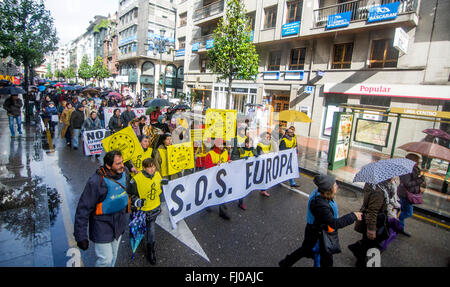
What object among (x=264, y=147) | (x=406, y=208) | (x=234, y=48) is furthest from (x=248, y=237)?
(x=234, y=48)

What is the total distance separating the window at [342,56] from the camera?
15.6 m

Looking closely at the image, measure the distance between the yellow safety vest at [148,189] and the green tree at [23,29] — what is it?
47.6ft

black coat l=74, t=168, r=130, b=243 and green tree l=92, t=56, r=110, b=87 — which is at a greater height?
green tree l=92, t=56, r=110, b=87

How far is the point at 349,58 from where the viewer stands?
51.2ft

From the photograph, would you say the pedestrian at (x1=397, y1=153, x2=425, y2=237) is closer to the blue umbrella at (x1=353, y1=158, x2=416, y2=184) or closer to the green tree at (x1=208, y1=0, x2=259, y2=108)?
the blue umbrella at (x1=353, y1=158, x2=416, y2=184)

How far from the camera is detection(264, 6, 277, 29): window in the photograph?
66.6ft

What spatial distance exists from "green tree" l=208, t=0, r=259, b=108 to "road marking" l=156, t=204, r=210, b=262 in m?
12.9

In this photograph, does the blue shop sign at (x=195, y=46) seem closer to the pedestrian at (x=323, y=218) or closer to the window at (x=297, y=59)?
the window at (x=297, y=59)

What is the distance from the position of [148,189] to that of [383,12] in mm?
15791

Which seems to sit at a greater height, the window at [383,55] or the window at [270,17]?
the window at [270,17]

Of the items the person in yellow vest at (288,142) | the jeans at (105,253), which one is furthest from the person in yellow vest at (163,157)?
the person in yellow vest at (288,142)

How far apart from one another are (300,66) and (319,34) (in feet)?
9.01

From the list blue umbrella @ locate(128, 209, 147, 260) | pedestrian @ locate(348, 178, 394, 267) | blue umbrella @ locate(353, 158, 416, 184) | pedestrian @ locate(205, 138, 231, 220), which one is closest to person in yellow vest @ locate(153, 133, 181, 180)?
pedestrian @ locate(205, 138, 231, 220)

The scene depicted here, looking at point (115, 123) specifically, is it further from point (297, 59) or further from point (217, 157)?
point (297, 59)
